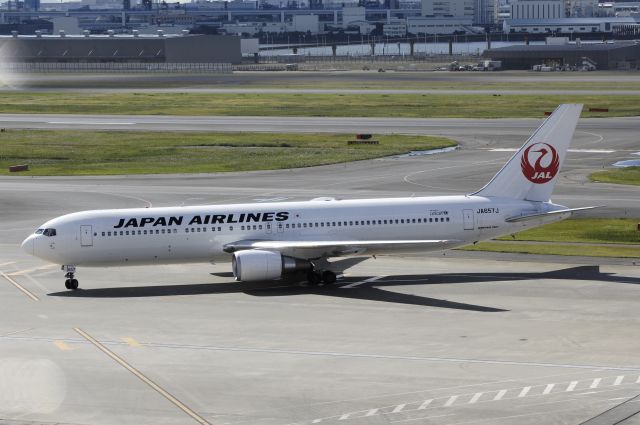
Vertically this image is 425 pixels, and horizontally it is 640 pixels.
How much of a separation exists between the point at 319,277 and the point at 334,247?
1.99m

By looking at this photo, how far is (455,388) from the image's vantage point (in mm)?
38406

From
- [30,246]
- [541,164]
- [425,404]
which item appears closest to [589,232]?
[541,164]

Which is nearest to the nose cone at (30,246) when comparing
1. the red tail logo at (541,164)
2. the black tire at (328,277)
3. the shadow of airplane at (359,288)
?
the shadow of airplane at (359,288)

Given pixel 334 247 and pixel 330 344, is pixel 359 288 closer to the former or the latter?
pixel 334 247

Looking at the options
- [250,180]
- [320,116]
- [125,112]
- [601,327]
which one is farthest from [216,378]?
[125,112]

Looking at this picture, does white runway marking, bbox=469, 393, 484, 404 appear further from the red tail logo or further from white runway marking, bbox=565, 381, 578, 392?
the red tail logo

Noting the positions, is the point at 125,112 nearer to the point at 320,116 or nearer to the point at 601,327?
the point at 320,116

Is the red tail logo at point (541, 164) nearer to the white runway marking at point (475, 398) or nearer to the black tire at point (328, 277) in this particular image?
the black tire at point (328, 277)

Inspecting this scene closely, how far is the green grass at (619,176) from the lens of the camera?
92.9 meters

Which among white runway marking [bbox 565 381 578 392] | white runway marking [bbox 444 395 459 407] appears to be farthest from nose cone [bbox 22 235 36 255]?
white runway marking [bbox 565 381 578 392]

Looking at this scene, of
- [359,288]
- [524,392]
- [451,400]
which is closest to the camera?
[451,400]

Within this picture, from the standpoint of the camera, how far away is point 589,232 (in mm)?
70625

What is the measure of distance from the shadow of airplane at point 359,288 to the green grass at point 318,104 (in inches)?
3771

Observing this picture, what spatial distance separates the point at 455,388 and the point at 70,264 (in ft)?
83.1
